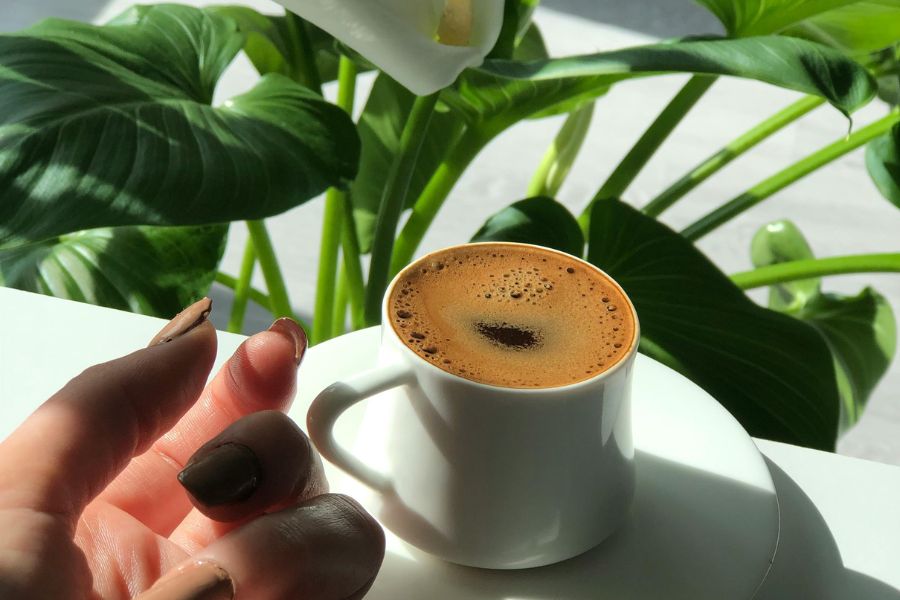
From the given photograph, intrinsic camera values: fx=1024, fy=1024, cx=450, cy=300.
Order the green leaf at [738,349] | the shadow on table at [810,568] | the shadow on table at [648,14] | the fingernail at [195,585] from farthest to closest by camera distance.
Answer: the shadow on table at [648,14]
the green leaf at [738,349]
the shadow on table at [810,568]
the fingernail at [195,585]

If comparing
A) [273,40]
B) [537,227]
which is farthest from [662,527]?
[273,40]

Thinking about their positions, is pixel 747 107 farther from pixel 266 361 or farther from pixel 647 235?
pixel 266 361

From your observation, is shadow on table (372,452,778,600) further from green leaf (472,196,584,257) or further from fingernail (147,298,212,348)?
green leaf (472,196,584,257)

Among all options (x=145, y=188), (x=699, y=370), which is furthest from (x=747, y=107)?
(x=145, y=188)

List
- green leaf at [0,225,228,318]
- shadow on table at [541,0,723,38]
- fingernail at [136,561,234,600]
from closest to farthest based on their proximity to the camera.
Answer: fingernail at [136,561,234,600] < green leaf at [0,225,228,318] < shadow on table at [541,0,723,38]

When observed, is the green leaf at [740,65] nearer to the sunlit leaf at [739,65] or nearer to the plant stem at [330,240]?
the sunlit leaf at [739,65]

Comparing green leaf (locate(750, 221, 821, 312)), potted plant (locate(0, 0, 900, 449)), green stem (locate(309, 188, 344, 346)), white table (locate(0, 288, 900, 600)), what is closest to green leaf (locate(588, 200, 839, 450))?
potted plant (locate(0, 0, 900, 449))

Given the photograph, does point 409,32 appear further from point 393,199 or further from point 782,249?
point 782,249

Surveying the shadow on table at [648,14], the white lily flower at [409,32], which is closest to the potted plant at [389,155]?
the white lily flower at [409,32]
